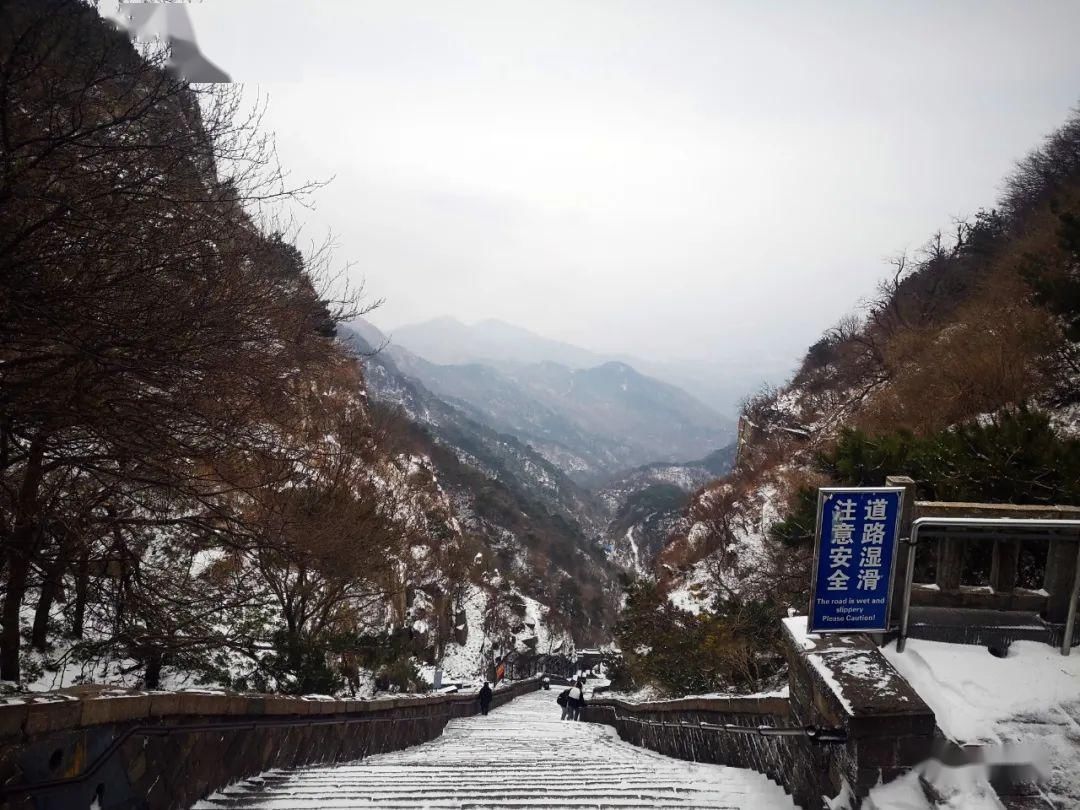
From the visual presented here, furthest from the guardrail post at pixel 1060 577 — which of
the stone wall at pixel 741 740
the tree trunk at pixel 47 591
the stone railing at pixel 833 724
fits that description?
the tree trunk at pixel 47 591

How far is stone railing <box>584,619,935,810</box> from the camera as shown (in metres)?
3.15

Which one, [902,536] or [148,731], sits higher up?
[902,536]

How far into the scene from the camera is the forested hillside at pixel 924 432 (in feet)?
21.5

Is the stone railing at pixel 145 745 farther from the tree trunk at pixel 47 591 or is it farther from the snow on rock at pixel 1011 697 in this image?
the snow on rock at pixel 1011 697

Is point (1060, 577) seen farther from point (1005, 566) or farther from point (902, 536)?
point (902, 536)

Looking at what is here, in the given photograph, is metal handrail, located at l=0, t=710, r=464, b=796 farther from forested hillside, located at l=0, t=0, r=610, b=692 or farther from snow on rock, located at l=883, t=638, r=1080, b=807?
snow on rock, located at l=883, t=638, r=1080, b=807

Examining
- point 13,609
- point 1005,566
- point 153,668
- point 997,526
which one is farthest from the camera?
point 153,668

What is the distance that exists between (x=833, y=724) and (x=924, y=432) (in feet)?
34.8

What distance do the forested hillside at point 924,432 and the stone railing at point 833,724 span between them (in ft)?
9.24

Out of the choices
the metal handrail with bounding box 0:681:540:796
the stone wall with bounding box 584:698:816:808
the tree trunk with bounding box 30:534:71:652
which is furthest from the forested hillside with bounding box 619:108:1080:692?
the tree trunk with bounding box 30:534:71:652

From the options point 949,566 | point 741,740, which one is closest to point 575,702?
point 741,740

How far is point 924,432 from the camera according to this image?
469 inches

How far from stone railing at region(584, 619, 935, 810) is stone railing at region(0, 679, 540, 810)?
12.8ft

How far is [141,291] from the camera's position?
4.37 m
